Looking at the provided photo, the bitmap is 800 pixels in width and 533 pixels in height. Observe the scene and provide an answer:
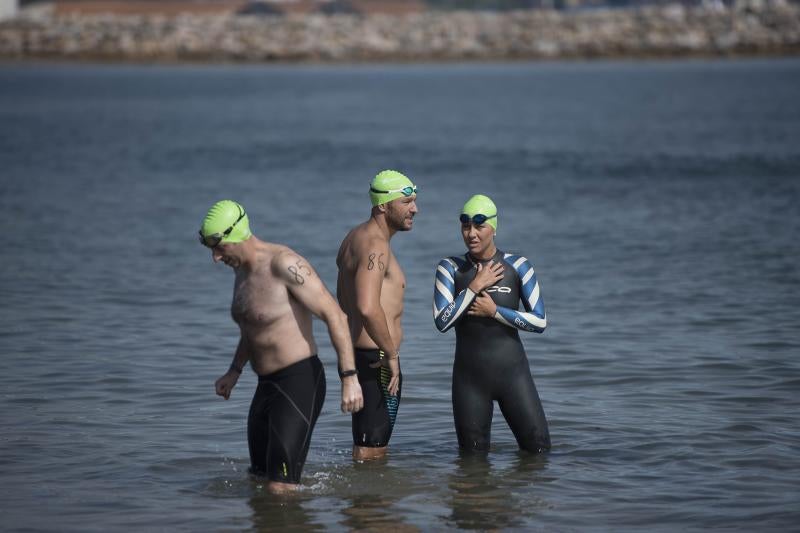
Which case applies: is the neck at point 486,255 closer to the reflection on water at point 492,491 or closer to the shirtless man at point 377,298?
the shirtless man at point 377,298

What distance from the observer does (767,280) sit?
65.9 feet

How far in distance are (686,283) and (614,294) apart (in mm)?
1416

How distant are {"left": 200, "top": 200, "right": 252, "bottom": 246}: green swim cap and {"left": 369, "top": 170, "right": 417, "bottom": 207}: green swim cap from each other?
1.15 m

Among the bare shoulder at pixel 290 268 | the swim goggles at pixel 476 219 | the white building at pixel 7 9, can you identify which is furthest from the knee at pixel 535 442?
the white building at pixel 7 9

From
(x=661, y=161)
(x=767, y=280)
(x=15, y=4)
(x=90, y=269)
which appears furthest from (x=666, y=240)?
(x=15, y=4)

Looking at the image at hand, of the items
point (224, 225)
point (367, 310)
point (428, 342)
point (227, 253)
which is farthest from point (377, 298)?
point (428, 342)

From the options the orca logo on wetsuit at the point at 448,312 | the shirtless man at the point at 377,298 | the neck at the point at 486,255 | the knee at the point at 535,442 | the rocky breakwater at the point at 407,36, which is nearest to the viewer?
the shirtless man at the point at 377,298

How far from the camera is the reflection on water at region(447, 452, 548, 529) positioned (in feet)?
30.5

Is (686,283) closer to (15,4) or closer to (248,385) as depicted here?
(248,385)

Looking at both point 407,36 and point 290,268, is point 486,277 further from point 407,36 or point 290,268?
point 407,36

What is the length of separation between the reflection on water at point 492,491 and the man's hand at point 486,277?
61.9 inches

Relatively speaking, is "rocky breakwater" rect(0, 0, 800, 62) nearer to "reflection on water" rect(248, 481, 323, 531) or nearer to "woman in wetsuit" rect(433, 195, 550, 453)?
"woman in wetsuit" rect(433, 195, 550, 453)

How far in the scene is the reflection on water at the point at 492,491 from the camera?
366 inches

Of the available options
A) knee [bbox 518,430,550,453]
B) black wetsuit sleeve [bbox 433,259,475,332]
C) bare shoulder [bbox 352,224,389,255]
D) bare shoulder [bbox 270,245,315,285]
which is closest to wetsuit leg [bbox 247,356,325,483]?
bare shoulder [bbox 270,245,315,285]
